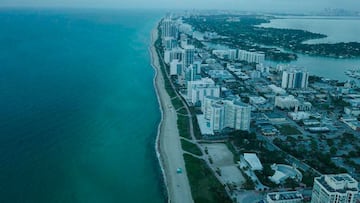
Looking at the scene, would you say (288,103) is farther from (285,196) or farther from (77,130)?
(77,130)

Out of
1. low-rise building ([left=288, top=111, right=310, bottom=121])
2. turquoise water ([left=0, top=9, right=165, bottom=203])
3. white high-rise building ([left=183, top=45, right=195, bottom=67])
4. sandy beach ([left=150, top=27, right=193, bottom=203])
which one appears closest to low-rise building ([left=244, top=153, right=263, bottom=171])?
sandy beach ([left=150, top=27, right=193, bottom=203])

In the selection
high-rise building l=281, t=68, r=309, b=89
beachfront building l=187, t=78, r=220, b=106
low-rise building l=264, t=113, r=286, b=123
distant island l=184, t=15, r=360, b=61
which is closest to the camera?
low-rise building l=264, t=113, r=286, b=123

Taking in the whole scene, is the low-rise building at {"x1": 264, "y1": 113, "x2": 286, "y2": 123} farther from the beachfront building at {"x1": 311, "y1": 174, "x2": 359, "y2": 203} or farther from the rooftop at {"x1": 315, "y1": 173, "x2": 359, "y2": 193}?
the rooftop at {"x1": 315, "y1": 173, "x2": 359, "y2": 193}

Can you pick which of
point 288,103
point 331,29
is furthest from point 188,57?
point 331,29

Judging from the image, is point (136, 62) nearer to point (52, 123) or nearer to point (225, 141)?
point (52, 123)

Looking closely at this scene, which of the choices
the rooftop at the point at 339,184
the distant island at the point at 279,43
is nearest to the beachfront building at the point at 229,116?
the rooftop at the point at 339,184

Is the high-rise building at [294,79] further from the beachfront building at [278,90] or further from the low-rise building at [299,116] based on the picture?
the low-rise building at [299,116]
